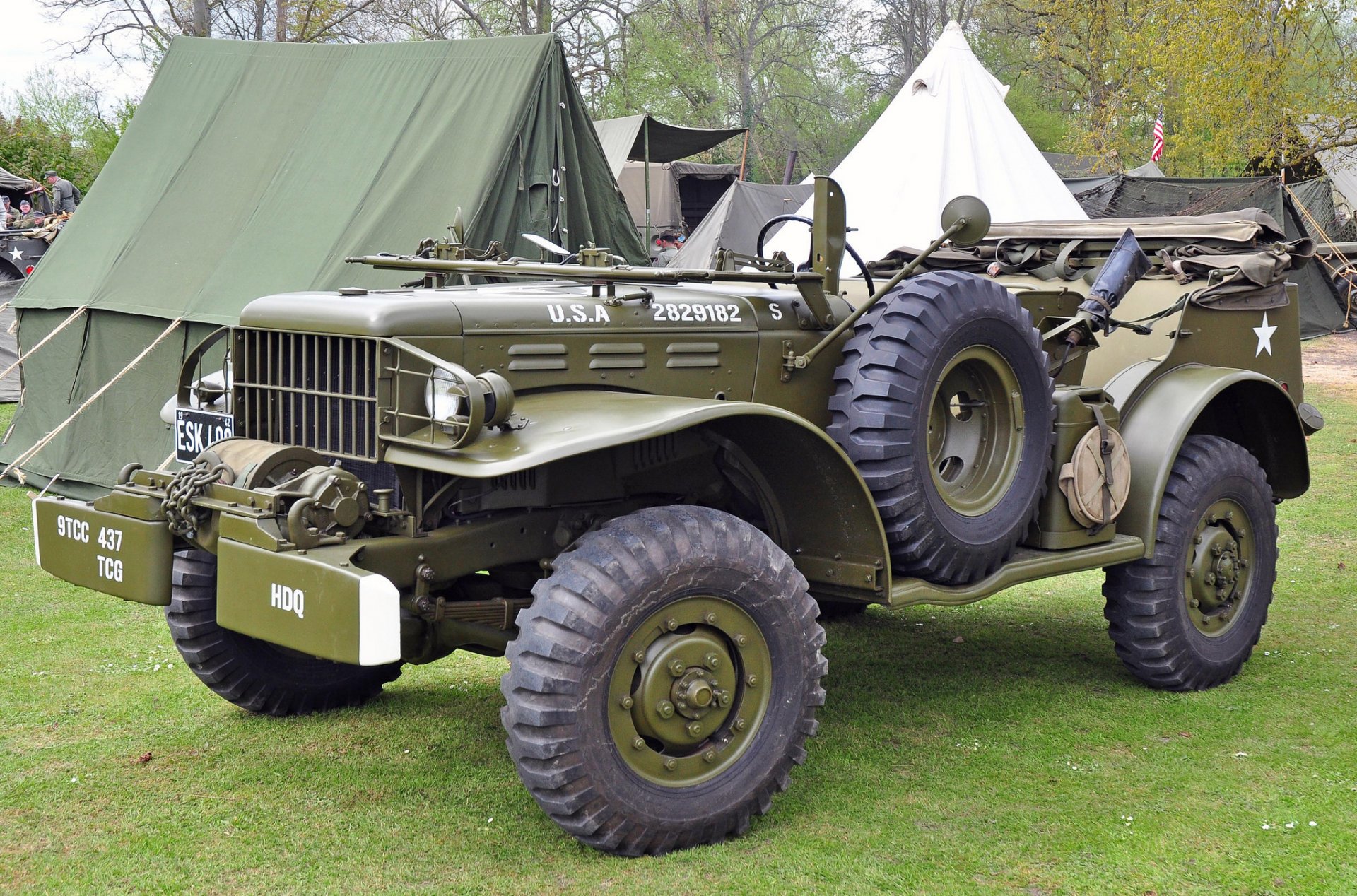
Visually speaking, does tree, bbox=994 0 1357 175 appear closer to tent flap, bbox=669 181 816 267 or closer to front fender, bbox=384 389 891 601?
tent flap, bbox=669 181 816 267

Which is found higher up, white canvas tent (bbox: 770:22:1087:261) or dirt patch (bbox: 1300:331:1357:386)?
white canvas tent (bbox: 770:22:1087:261)

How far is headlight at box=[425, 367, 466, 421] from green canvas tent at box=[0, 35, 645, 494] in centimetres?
464

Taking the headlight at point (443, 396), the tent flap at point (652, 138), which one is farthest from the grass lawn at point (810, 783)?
the tent flap at point (652, 138)

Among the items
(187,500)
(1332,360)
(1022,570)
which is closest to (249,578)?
(187,500)

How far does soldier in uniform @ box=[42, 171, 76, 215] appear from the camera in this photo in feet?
66.2

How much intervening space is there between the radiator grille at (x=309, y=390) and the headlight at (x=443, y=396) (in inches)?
7.2

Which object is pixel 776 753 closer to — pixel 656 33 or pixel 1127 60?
pixel 1127 60

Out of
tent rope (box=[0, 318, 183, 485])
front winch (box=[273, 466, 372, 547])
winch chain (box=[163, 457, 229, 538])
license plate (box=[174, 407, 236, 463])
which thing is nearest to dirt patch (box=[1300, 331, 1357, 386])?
tent rope (box=[0, 318, 183, 485])

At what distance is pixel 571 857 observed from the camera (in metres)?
3.64

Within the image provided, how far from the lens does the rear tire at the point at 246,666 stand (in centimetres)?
440

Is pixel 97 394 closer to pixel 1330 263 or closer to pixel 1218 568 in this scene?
pixel 1218 568

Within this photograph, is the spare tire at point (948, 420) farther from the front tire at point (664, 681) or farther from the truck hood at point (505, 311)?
the front tire at point (664, 681)

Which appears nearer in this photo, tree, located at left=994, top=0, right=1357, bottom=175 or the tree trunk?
tree, located at left=994, top=0, right=1357, bottom=175

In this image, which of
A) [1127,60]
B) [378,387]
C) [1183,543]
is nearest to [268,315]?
[378,387]
